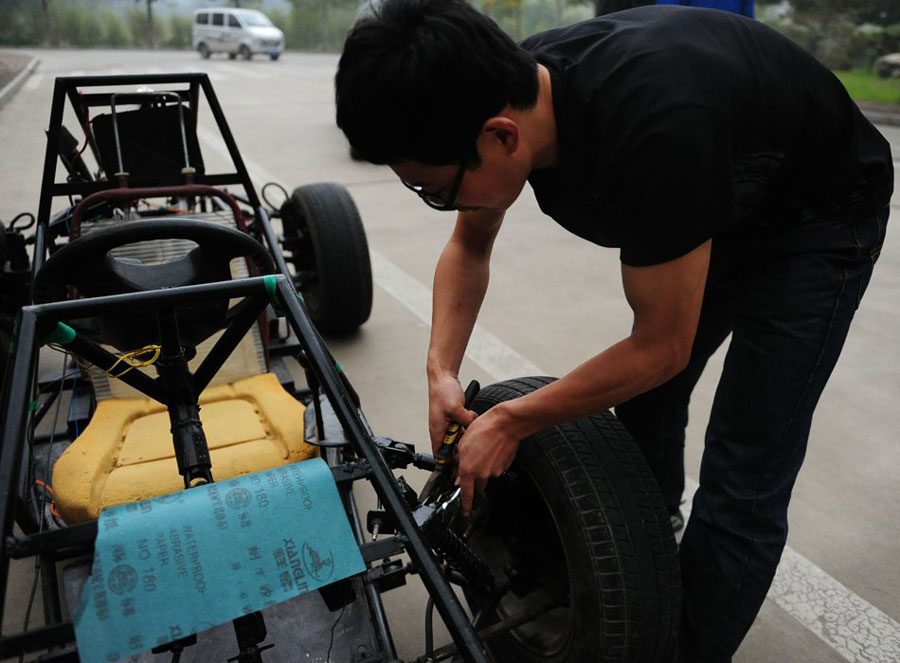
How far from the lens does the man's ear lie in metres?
1.18

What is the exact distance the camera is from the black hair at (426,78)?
1.10 metres

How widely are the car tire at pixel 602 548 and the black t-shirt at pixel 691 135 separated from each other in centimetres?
48

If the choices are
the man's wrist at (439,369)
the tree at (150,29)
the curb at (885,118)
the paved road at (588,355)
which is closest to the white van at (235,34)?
the tree at (150,29)

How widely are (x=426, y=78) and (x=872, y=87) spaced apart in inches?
672

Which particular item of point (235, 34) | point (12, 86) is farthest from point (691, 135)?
point (235, 34)

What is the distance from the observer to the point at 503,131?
120cm

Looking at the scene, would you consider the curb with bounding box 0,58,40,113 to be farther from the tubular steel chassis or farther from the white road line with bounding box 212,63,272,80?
the tubular steel chassis

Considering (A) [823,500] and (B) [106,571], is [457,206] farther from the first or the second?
(A) [823,500]

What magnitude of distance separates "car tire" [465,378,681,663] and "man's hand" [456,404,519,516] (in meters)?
0.18

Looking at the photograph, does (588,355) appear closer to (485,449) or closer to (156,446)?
(156,446)

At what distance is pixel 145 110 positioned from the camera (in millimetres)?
3092

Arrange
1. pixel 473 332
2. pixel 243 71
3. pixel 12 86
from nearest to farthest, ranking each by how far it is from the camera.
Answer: pixel 473 332 < pixel 12 86 < pixel 243 71

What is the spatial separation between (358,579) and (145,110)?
2.21 meters

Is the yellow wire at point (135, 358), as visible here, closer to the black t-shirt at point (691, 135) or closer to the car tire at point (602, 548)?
the car tire at point (602, 548)
